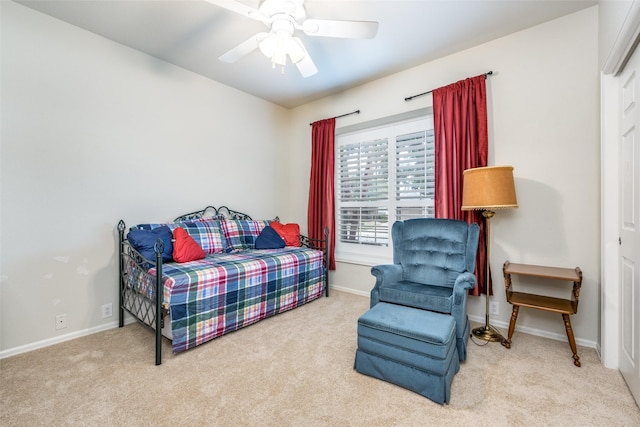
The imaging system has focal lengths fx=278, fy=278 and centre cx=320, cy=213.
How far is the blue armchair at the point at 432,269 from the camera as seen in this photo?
2.09 meters

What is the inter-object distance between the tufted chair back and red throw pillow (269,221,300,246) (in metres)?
1.50

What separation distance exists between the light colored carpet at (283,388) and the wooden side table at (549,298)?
23cm

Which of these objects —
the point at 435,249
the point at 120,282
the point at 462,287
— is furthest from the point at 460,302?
the point at 120,282

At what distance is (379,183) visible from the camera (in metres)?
3.61

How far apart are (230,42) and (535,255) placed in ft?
11.4

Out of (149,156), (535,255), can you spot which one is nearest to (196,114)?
(149,156)

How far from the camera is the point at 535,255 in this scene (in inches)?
97.7

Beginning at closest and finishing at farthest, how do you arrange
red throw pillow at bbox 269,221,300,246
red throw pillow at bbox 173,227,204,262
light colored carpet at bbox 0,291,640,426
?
light colored carpet at bbox 0,291,640,426 → red throw pillow at bbox 173,227,204,262 → red throw pillow at bbox 269,221,300,246

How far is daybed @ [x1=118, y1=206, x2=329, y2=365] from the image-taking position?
2.12 m

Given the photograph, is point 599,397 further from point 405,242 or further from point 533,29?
point 533,29

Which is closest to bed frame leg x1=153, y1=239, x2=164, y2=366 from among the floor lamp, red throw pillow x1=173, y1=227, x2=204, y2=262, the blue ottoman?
red throw pillow x1=173, y1=227, x2=204, y2=262

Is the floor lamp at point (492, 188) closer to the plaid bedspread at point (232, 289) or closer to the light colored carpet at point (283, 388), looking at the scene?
the light colored carpet at point (283, 388)

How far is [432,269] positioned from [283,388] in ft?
5.06

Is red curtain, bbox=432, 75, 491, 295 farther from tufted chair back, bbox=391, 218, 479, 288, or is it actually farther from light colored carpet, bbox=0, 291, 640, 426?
light colored carpet, bbox=0, 291, 640, 426
